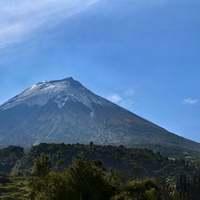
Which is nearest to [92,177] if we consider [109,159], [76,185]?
[76,185]

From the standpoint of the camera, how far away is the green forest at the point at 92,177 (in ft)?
163

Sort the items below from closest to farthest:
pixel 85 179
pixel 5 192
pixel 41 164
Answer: pixel 85 179
pixel 41 164
pixel 5 192

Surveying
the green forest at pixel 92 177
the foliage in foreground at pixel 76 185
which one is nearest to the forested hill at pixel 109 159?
the green forest at pixel 92 177

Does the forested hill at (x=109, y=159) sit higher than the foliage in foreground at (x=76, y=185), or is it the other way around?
the forested hill at (x=109, y=159)

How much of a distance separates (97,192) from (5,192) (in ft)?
121

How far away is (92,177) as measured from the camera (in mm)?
52625

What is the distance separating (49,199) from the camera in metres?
43.9

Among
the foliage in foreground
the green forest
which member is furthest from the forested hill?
the foliage in foreground

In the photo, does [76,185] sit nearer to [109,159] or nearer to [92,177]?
[92,177]

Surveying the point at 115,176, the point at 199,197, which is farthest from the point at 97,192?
the point at 199,197

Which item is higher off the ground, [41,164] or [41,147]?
[41,147]

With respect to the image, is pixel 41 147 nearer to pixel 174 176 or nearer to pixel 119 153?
pixel 119 153

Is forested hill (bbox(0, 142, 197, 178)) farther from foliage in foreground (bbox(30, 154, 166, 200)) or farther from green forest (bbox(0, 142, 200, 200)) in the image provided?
foliage in foreground (bbox(30, 154, 166, 200))

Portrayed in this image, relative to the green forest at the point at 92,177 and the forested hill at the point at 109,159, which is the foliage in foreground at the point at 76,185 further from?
the forested hill at the point at 109,159
